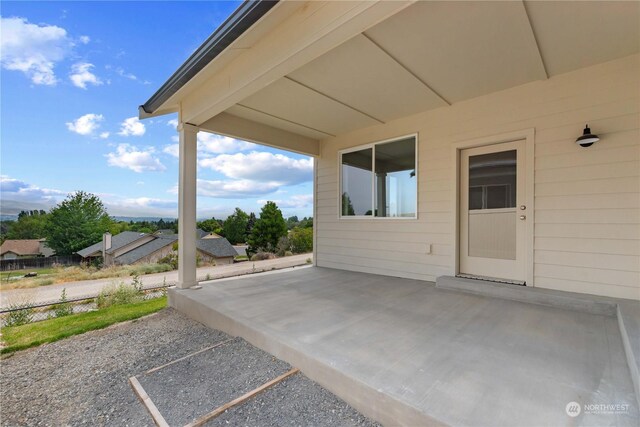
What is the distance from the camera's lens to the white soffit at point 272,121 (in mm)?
4168

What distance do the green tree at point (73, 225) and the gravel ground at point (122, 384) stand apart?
31.6 meters

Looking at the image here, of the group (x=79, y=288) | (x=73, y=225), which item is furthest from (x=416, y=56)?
(x=73, y=225)

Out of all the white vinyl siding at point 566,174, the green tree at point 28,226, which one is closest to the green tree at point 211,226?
the green tree at point 28,226

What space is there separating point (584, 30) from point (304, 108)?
307 centimetres

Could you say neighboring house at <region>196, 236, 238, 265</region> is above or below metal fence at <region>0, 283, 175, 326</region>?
below

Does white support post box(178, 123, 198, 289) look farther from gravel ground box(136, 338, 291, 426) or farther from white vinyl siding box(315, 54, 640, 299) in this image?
white vinyl siding box(315, 54, 640, 299)

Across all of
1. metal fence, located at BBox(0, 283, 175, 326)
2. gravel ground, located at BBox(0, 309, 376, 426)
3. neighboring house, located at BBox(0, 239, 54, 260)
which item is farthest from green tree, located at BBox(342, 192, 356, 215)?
neighboring house, located at BBox(0, 239, 54, 260)

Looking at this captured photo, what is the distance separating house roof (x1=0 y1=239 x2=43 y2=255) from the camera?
95.8 ft

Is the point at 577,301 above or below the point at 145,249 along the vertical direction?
above

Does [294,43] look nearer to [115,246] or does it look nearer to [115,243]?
[115,246]

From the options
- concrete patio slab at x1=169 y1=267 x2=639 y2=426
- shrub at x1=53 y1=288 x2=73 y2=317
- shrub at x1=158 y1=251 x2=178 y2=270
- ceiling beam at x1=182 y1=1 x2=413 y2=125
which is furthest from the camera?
shrub at x1=158 y1=251 x2=178 y2=270

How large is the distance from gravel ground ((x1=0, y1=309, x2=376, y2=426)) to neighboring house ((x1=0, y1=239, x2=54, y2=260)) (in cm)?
3700

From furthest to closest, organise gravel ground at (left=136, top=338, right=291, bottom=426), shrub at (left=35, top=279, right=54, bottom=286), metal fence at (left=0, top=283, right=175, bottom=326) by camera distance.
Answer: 1. shrub at (left=35, top=279, right=54, bottom=286)
2. metal fence at (left=0, top=283, right=175, bottom=326)
3. gravel ground at (left=136, top=338, right=291, bottom=426)

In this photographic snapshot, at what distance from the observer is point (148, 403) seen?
1.68 meters
